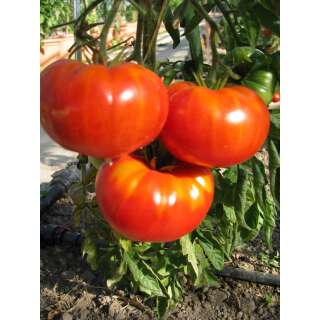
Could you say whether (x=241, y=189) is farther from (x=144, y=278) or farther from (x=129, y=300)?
(x=129, y=300)

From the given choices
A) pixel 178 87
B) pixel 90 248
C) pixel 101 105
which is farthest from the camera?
pixel 90 248

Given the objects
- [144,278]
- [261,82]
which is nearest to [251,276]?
[144,278]

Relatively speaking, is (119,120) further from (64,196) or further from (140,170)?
(64,196)

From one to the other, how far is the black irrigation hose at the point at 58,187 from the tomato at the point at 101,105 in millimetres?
1818

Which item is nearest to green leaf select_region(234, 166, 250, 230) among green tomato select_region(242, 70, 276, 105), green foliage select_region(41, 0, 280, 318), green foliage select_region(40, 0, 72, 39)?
green foliage select_region(41, 0, 280, 318)

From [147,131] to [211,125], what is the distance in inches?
3.5

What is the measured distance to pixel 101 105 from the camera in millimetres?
562

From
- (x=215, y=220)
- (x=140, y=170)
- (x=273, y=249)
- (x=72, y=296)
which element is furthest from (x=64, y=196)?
(x=140, y=170)

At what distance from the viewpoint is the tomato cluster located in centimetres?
56

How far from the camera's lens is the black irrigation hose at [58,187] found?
2360mm

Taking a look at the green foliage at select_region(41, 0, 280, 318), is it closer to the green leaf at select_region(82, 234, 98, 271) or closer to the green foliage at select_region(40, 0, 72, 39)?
the green leaf at select_region(82, 234, 98, 271)

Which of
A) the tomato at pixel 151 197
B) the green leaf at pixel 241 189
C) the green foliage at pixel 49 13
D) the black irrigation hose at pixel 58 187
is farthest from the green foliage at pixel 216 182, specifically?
the green foliage at pixel 49 13
